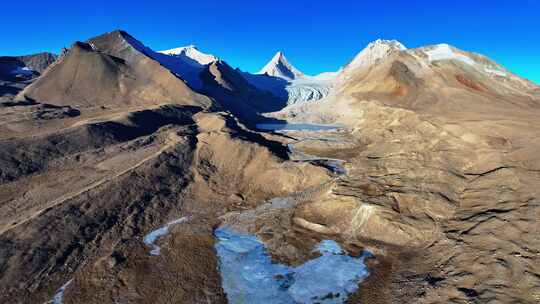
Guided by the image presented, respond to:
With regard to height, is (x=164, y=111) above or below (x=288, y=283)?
above

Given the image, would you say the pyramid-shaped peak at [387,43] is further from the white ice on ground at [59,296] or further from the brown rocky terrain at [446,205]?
the white ice on ground at [59,296]

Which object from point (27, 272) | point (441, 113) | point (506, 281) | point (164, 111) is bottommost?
point (27, 272)

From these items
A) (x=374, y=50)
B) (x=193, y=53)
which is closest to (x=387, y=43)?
(x=374, y=50)

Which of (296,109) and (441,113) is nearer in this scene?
(441,113)

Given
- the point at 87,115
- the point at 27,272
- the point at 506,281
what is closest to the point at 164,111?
the point at 87,115

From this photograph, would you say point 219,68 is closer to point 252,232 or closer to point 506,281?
point 252,232

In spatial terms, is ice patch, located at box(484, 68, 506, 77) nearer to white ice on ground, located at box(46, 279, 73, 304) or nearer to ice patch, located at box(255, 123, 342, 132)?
ice patch, located at box(255, 123, 342, 132)
